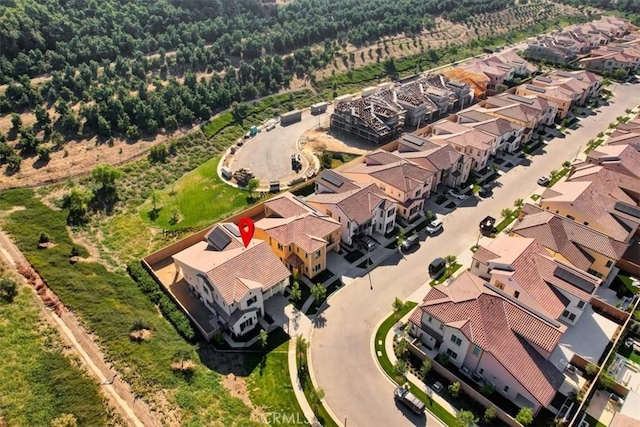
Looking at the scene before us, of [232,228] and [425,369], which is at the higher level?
[232,228]

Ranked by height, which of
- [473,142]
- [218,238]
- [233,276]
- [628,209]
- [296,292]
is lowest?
[296,292]

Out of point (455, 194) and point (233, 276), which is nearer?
point (233, 276)

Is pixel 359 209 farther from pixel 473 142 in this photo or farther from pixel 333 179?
pixel 473 142

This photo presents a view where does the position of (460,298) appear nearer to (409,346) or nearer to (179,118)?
(409,346)

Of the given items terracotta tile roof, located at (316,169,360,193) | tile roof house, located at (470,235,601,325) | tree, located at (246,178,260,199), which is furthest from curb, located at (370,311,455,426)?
tree, located at (246,178,260,199)

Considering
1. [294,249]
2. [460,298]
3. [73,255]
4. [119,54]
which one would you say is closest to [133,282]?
[73,255]

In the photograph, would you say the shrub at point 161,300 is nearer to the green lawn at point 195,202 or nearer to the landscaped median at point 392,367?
the green lawn at point 195,202

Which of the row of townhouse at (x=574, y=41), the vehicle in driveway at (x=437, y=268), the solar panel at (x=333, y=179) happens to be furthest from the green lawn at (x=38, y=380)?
the row of townhouse at (x=574, y=41)

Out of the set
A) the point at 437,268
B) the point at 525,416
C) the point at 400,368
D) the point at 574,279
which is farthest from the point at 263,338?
the point at 574,279
